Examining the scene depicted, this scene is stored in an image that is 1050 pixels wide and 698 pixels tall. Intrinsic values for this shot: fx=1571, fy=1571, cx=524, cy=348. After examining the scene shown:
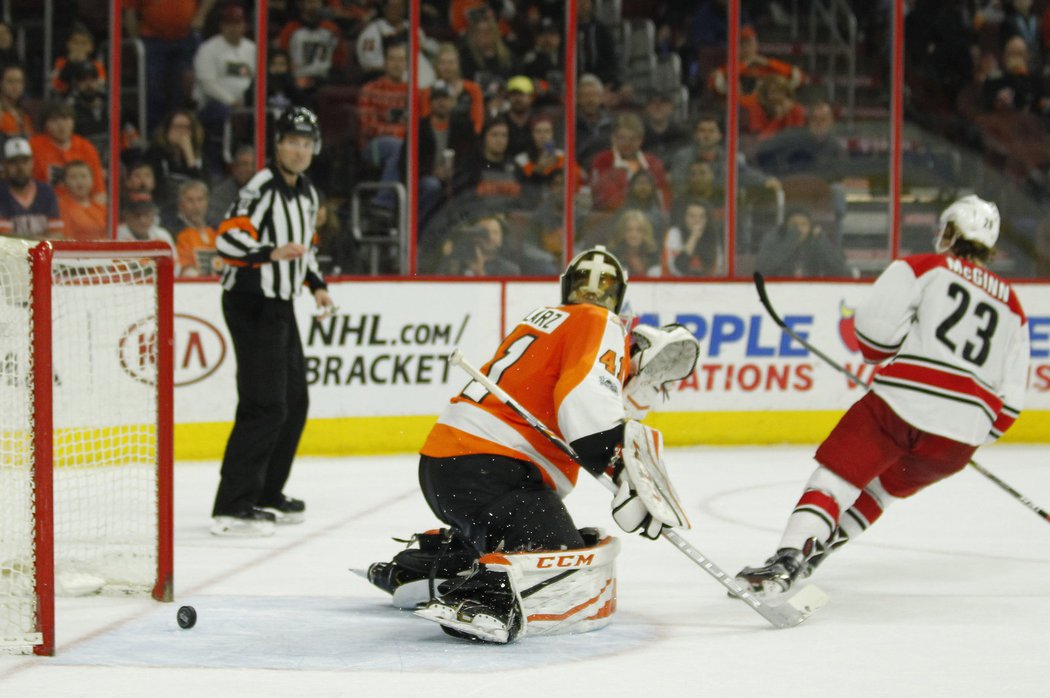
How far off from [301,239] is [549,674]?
219 cm

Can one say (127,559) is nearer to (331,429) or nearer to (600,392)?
(600,392)

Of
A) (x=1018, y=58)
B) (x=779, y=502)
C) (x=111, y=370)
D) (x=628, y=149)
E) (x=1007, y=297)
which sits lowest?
(x=779, y=502)

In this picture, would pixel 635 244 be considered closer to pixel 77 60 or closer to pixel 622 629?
pixel 77 60

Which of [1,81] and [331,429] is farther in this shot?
[1,81]

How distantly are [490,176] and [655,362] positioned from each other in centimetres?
423

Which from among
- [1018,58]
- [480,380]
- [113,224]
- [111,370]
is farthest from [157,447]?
[1018,58]

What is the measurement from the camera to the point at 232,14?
23.0ft

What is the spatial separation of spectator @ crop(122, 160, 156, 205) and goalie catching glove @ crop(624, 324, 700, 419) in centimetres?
390

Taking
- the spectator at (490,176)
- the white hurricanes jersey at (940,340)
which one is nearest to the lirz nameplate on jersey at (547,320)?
the white hurricanes jersey at (940,340)

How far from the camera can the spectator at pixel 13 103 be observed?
6.78m

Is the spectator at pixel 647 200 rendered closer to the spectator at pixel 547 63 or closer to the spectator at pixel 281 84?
the spectator at pixel 547 63

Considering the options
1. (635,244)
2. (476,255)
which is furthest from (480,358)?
(635,244)

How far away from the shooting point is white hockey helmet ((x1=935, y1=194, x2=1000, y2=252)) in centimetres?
373

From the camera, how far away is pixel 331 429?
21.0 ft
